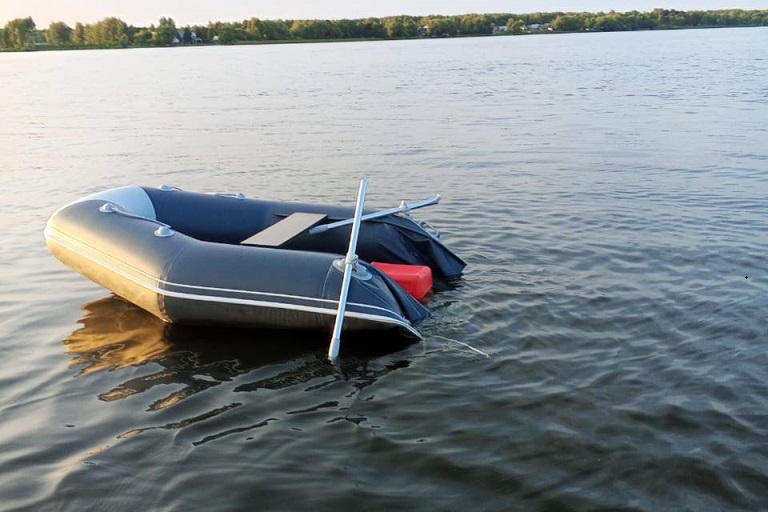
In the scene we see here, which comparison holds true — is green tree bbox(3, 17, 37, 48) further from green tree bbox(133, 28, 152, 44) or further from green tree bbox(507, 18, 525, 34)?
green tree bbox(507, 18, 525, 34)

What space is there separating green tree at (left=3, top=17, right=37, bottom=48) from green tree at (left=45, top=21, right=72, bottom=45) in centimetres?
264

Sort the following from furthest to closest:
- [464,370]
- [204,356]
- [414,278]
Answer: [414,278], [204,356], [464,370]

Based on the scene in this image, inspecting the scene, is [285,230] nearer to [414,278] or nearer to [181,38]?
[414,278]

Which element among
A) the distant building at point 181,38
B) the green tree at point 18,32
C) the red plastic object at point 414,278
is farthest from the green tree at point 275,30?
the red plastic object at point 414,278

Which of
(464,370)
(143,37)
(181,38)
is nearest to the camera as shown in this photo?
(464,370)

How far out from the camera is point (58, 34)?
91.0 meters

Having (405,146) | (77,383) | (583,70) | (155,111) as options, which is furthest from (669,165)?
(583,70)

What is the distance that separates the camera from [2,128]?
1891cm

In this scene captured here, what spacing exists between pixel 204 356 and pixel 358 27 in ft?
282

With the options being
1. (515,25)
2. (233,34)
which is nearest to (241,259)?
(233,34)

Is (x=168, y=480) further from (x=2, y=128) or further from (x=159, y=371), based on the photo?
(x=2, y=128)

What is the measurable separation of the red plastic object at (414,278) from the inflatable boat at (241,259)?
34 mm

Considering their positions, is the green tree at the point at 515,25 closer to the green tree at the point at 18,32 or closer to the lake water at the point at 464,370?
the green tree at the point at 18,32

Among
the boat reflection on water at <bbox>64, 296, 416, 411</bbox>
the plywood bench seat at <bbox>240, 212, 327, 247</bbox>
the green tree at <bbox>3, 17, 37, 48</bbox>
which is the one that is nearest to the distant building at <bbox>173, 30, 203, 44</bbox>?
the green tree at <bbox>3, 17, 37, 48</bbox>
